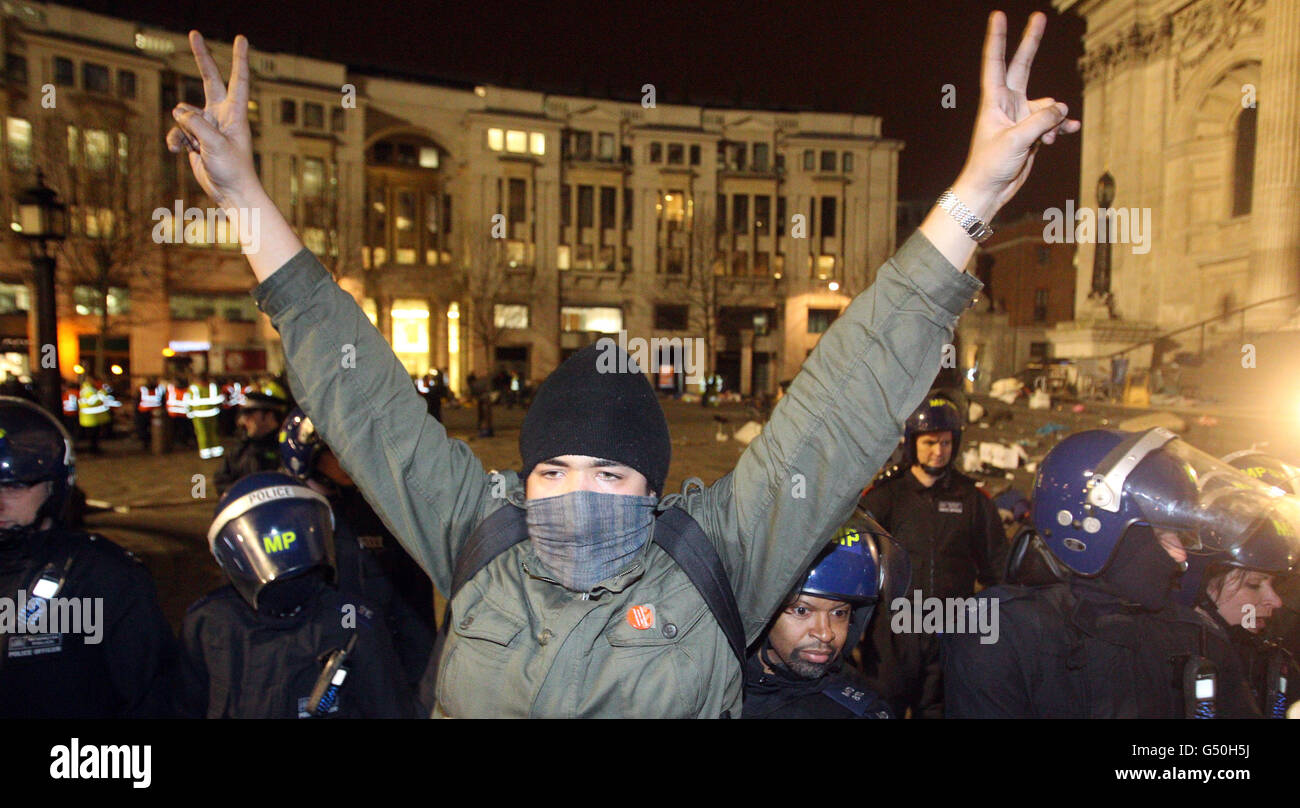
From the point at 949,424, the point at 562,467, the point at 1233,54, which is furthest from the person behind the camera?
the point at 1233,54

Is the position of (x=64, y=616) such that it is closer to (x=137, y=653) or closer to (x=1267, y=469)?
(x=137, y=653)

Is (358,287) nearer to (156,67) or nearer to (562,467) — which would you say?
(156,67)

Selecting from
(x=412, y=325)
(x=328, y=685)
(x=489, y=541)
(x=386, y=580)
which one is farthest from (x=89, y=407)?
(x=412, y=325)

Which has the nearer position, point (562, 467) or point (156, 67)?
point (562, 467)

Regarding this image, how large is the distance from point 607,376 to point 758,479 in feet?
1.52

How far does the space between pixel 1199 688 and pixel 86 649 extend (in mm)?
3702

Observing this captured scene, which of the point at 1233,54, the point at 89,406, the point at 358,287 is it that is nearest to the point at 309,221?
the point at 358,287

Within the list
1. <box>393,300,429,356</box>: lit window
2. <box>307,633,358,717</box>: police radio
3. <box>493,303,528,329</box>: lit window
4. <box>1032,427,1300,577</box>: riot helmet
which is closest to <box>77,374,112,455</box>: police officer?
<box>307,633,358,717</box>: police radio

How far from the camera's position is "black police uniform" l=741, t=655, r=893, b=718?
Result: 2.27m

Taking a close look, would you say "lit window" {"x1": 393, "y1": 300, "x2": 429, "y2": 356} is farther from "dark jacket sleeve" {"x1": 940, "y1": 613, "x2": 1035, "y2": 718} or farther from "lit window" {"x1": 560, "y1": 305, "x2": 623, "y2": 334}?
"dark jacket sleeve" {"x1": 940, "y1": 613, "x2": 1035, "y2": 718}

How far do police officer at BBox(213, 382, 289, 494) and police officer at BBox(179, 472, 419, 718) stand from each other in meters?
3.64

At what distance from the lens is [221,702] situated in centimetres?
244

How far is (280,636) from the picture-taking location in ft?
8.34

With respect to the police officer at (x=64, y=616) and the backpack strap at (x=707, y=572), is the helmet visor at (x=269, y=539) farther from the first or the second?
the backpack strap at (x=707, y=572)
